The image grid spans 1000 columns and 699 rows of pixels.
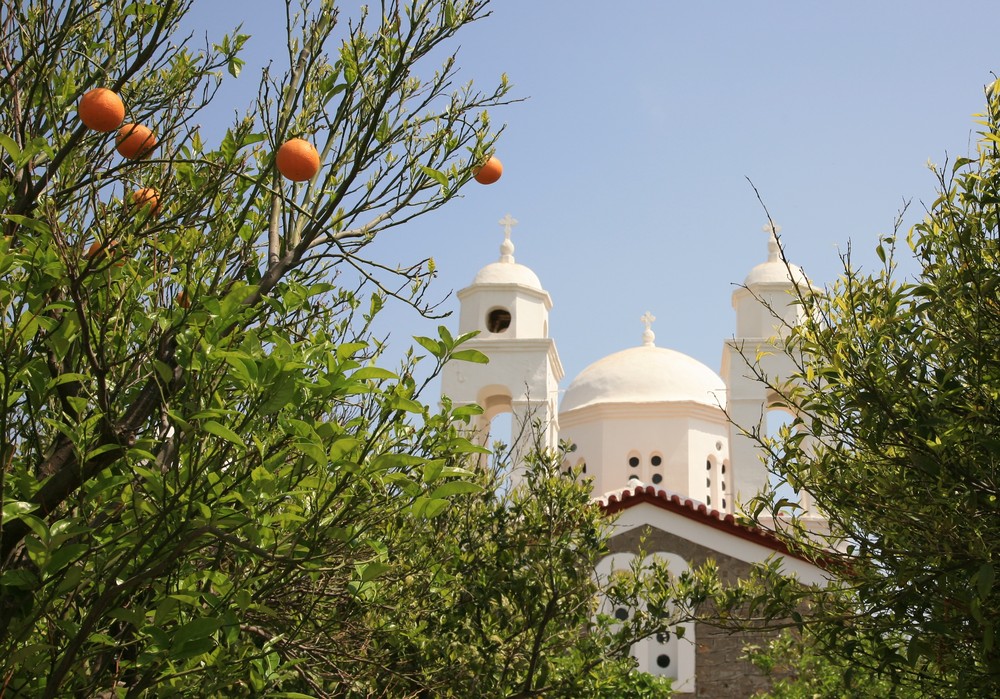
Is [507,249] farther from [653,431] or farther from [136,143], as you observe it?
[136,143]

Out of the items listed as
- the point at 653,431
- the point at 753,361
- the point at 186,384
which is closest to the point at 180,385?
the point at 186,384

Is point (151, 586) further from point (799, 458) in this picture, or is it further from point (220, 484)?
point (799, 458)

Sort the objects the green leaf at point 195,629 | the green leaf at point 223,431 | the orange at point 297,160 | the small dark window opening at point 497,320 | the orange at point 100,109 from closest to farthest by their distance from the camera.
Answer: the green leaf at point 223,431 → the green leaf at point 195,629 → the orange at point 100,109 → the orange at point 297,160 → the small dark window opening at point 497,320

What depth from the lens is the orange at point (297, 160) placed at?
13.9 ft

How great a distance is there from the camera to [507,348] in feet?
68.2

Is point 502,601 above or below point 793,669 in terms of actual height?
below

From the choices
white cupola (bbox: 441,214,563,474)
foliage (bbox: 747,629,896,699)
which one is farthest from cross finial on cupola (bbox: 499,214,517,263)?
foliage (bbox: 747,629,896,699)

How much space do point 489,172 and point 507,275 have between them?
56.1 ft

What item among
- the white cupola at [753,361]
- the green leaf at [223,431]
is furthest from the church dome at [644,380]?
the green leaf at [223,431]

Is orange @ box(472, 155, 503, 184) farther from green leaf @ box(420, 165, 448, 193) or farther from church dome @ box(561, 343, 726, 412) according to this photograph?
church dome @ box(561, 343, 726, 412)

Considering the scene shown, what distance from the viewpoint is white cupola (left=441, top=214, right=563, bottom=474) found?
2042 centimetres

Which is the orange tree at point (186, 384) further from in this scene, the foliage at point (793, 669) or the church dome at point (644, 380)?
the church dome at point (644, 380)

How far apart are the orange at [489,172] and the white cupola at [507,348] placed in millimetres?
14066

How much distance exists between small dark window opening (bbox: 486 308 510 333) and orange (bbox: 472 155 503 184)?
16.7 m
